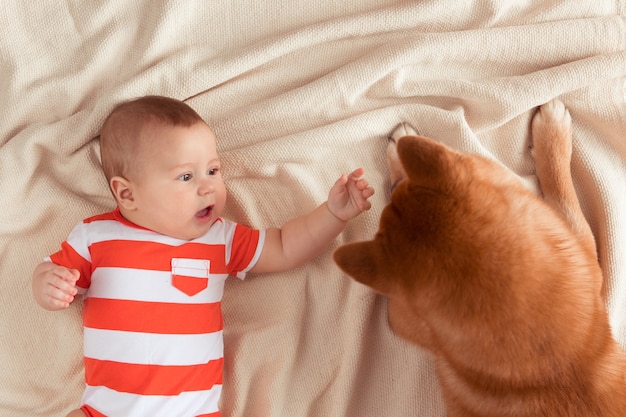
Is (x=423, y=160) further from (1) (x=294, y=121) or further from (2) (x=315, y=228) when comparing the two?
(1) (x=294, y=121)

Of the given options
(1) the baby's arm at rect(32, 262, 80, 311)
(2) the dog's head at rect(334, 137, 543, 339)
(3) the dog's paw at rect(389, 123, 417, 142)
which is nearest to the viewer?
(2) the dog's head at rect(334, 137, 543, 339)

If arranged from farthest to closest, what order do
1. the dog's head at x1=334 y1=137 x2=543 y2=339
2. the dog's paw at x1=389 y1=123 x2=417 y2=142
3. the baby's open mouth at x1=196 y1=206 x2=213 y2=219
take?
the dog's paw at x1=389 y1=123 x2=417 y2=142, the baby's open mouth at x1=196 y1=206 x2=213 y2=219, the dog's head at x1=334 y1=137 x2=543 y2=339

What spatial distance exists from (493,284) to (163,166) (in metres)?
1.01

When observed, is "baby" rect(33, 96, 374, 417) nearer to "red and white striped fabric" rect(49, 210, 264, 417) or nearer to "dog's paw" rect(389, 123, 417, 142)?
"red and white striped fabric" rect(49, 210, 264, 417)

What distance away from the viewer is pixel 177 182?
5.82ft

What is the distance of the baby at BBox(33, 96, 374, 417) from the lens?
175 centimetres

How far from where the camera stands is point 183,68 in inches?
79.1

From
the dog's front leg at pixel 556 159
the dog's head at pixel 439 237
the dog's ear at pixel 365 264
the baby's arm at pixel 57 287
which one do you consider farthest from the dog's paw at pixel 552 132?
the baby's arm at pixel 57 287

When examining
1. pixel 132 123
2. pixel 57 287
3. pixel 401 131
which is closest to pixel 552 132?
pixel 401 131

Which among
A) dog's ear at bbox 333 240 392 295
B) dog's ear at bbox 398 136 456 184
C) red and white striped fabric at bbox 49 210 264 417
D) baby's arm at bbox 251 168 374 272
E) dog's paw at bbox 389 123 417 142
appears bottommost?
red and white striped fabric at bbox 49 210 264 417

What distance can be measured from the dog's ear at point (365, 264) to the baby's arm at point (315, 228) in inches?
16.1

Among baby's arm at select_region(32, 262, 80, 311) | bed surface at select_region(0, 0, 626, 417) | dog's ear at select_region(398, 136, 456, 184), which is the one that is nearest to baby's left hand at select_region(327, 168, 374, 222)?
bed surface at select_region(0, 0, 626, 417)

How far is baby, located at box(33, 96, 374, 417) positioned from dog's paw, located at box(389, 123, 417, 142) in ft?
0.85

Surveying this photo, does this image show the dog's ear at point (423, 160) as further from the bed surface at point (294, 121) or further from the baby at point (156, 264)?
the bed surface at point (294, 121)
